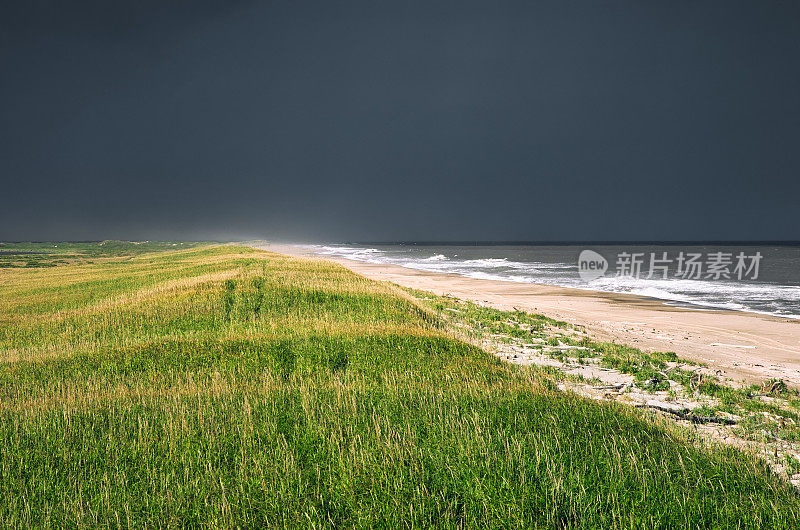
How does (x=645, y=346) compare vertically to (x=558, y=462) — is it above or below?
below

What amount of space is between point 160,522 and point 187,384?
17.3 feet

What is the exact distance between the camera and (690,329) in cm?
2027

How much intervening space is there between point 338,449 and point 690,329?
843 inches

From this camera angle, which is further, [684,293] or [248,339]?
[684,293]

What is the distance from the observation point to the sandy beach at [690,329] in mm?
14039

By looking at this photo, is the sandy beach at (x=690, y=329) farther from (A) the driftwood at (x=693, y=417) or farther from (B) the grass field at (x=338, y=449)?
(B) the grass field at (x=338, y=449)

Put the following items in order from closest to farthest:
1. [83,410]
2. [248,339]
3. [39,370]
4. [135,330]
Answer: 1. [83,410]
2. [39,370]
3. [248,339]
4. [135,330]

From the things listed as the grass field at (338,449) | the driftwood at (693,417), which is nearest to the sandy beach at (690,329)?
the driftwood at (693,417)

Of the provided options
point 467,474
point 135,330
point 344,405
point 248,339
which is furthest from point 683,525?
point 135,330

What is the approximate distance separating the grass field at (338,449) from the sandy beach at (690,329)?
8860 millimetres

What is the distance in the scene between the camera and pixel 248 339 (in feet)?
42.8

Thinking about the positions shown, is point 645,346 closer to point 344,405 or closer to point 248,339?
point 344,405

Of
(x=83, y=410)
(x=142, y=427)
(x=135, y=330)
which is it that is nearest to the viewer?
(x=142, y=427)

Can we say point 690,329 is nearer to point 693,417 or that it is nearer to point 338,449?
point 693,417
